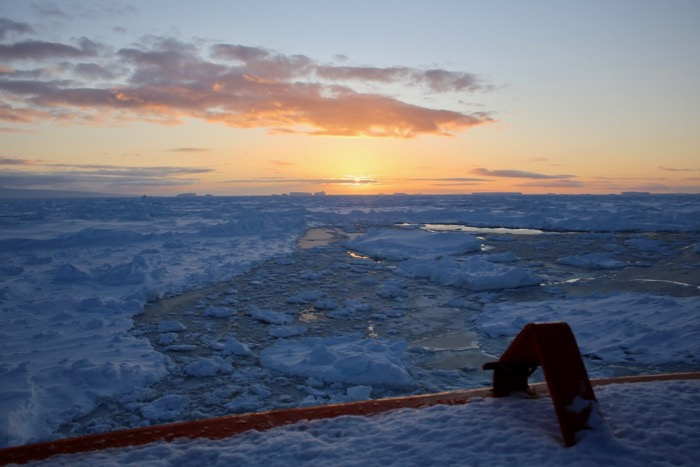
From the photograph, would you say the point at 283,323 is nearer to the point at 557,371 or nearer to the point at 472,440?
the point at 472,440

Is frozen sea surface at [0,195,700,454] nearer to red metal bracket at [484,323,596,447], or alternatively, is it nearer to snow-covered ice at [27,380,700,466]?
snow-covered ice at [27,380,700,466]

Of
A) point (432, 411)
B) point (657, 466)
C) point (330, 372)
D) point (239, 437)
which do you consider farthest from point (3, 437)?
point (657, 466)

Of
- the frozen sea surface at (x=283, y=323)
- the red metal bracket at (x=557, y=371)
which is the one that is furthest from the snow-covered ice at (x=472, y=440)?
the frozen sea surface at (x=283, y=323)

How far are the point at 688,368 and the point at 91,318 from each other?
8636 mm

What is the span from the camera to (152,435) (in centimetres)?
262

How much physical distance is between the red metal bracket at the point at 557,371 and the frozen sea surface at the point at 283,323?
6.76 feet

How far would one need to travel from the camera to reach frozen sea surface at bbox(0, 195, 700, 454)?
4.76m

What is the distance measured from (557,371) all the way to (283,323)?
5.59m

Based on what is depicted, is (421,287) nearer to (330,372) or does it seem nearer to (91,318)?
(330,372)

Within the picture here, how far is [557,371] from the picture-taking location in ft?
8.10

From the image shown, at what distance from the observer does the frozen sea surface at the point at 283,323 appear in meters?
4.76

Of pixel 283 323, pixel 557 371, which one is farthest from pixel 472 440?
pixel 283 323

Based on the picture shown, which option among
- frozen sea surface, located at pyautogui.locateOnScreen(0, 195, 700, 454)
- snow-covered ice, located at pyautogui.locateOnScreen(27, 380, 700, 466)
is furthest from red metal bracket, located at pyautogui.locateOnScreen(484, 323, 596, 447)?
frozen sea surface, located at pyautogui.locateOnScreen(0, 195, 700, 454)

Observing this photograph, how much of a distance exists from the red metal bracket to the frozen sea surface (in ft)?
6.76
